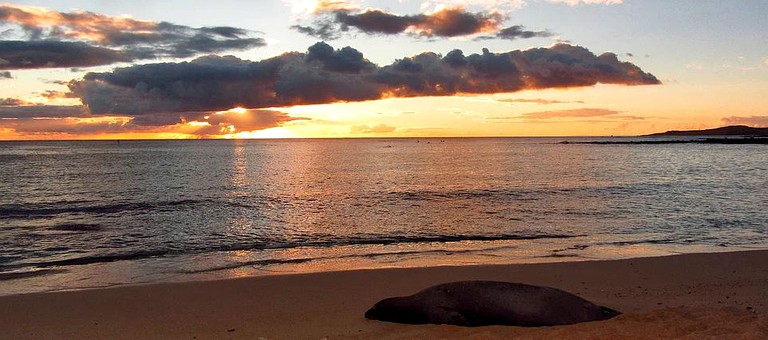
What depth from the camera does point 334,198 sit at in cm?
3412

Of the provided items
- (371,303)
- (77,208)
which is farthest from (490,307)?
(77,208)

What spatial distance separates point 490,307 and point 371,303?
2536 millimetres

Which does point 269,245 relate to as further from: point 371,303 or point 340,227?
point 371,303

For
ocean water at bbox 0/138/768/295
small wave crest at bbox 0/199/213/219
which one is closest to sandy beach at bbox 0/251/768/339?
ocean water at bbox 0/138/768/295

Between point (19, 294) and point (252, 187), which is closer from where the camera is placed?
point (19, 294)

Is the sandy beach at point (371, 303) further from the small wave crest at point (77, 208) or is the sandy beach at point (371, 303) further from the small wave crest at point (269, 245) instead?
the small wave crest at point (77, 208)

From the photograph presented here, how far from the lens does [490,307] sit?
8.48 meters

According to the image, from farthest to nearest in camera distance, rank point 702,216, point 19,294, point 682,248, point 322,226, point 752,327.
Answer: point 702,216, point 322,226, point 682,248, point 19,294, point 752,327

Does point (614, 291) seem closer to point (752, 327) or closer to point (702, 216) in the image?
point (752, 327)

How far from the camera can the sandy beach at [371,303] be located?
7.90 meters

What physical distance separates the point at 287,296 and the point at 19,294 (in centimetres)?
553

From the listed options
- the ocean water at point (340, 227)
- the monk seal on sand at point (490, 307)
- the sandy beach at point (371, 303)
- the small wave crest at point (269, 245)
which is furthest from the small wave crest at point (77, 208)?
the monk seal on sand at point (490, 307)

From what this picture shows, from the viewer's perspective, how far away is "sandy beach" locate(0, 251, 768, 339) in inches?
311

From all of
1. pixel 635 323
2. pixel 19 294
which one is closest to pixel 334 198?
pixel 19 294
